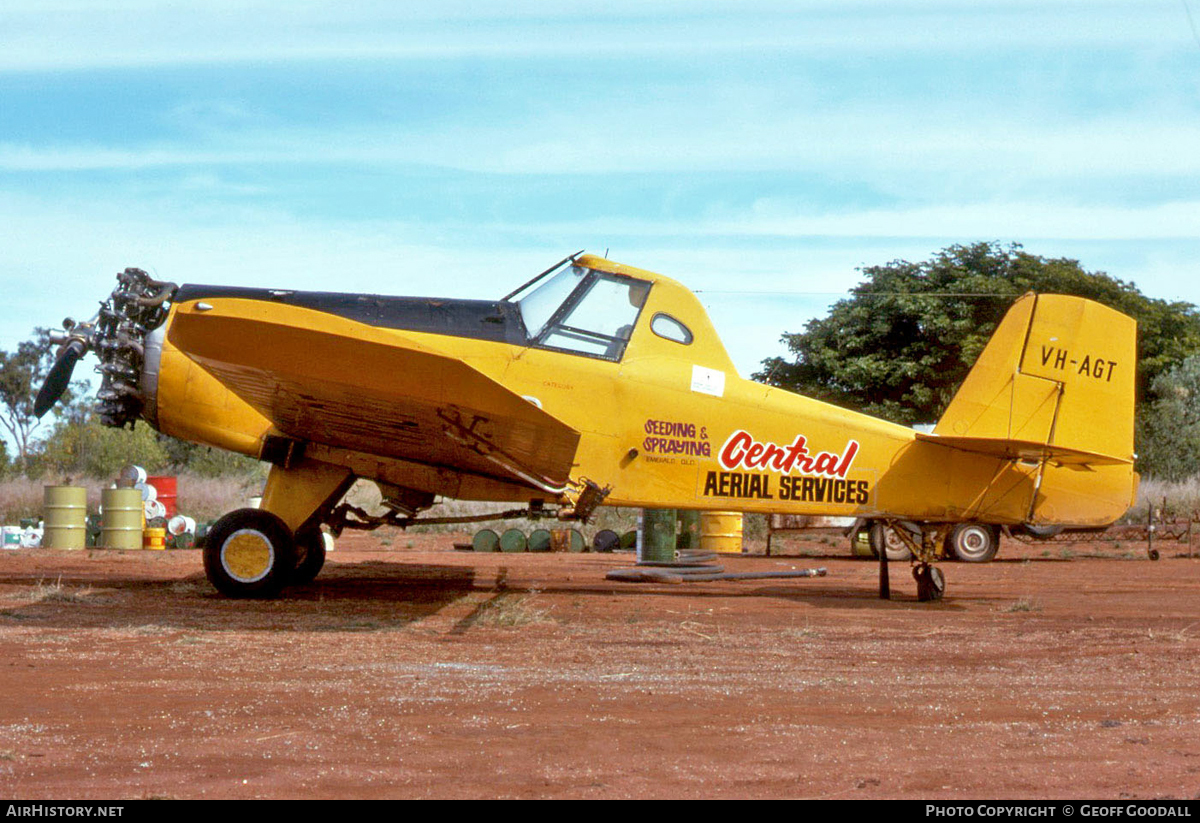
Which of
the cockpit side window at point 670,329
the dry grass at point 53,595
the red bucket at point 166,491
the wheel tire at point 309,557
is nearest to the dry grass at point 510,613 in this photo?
the wheel tire at point 309,557

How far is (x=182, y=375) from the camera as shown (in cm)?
963

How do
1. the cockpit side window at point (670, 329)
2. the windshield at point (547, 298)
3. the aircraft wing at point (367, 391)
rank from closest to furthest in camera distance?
1. the aircraft wing at point (367, 391)
2. the windshield at point (547, 298)
3. the cockpit side window at point (670, 329)

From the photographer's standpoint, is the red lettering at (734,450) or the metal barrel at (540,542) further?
the metal barrel at (540,542)


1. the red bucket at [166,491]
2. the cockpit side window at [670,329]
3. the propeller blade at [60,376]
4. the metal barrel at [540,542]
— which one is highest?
the cockpit side window at [670,329]

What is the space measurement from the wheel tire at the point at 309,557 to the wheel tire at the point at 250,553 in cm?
130

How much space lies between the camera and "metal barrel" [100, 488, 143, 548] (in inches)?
698

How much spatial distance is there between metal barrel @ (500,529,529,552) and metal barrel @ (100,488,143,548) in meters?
5.98

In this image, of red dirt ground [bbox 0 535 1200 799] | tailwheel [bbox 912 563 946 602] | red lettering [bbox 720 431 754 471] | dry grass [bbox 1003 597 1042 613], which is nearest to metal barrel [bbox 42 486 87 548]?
red dirt ground [bbox 0 535 1200 799]

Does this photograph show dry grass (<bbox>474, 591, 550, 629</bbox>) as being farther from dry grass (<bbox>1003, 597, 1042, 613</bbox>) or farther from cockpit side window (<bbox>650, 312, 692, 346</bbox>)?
dry grass (<bbox>1003, 597, 1042, 613</bbox>)

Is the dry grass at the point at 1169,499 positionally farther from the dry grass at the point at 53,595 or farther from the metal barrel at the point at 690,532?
the dry grass at the point at 53,595

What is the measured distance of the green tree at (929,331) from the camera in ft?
112

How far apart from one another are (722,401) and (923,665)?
365 cm

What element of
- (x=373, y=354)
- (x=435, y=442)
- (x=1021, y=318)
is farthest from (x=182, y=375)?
(x=1021, y=318)

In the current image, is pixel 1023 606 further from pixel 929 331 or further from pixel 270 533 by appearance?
pixel 929 331
